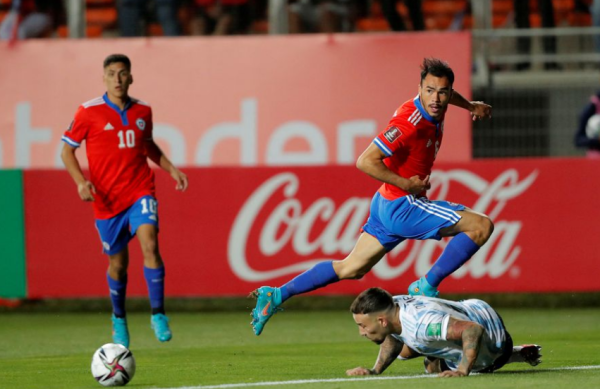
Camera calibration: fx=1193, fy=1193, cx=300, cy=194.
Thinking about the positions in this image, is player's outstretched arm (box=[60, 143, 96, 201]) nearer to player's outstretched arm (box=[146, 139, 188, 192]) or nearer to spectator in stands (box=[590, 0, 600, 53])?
player's outstretched arm (box=[146, 139, 188, 192])

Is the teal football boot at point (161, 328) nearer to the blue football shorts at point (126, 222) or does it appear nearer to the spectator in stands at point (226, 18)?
the blue football shorts at point (126, 222)

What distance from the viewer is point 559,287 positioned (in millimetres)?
12977

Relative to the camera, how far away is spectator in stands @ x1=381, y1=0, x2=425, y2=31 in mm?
14773

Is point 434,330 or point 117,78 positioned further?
point 117,78

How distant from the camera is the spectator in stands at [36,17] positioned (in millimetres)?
15117

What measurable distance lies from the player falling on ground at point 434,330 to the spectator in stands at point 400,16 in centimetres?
796

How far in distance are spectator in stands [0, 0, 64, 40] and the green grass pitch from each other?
12.6ft

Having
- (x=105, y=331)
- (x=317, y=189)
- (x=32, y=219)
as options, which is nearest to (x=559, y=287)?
(x=317, y=189)

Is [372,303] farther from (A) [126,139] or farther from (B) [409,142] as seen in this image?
(A) [126,139]

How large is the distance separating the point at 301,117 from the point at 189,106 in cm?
136

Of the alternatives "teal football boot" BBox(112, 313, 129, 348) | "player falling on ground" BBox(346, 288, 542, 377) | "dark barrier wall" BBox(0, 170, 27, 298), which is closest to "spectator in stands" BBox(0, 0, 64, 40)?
"dark barrier wall" BBox(0, 170, 27, 298)

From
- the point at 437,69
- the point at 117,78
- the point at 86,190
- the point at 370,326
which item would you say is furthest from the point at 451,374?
the point at 117,78

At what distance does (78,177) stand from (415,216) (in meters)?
2.68

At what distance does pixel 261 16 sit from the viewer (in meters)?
15.0
